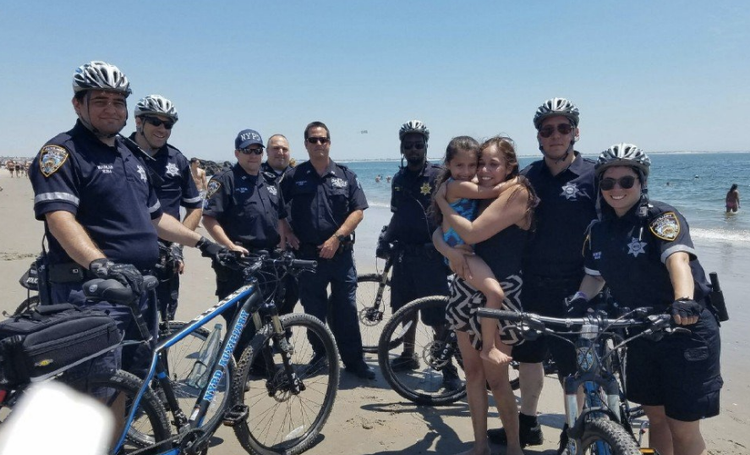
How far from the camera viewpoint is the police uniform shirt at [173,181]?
454 centimetres

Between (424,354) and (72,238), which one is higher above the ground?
(72,238)

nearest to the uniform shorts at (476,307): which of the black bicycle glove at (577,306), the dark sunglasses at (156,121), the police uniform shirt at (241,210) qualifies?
the black bicycle glove at (577,306)

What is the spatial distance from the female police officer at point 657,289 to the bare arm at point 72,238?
102 inches

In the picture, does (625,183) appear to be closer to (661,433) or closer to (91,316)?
(661,433)

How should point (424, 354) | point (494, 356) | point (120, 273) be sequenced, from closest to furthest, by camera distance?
point (120, 273) → point (494, 356) → point (424, 354)

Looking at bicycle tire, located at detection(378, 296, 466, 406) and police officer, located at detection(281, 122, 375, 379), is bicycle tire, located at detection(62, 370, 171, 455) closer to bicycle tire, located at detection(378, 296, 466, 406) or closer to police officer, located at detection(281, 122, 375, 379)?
bicycle tire, located at detection(378, 296, 466, 406)

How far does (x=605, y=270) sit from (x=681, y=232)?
432 mm

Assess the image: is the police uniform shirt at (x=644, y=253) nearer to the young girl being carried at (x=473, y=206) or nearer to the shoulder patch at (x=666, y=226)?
the shoulder patch at (x=666, y=226)

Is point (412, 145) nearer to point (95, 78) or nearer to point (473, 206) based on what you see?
point (473, 206)

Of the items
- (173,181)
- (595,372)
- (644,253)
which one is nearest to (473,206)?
(644,253)

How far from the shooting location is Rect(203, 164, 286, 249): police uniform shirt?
4676mm

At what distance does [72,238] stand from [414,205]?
2.97 m

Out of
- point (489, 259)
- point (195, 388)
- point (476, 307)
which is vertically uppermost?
point (489, 259)

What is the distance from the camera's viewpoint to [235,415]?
3.10 metres
